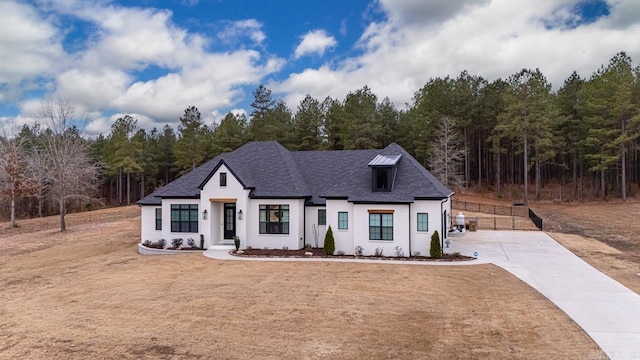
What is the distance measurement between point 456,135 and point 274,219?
33168mm

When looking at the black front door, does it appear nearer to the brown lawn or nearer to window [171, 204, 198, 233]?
window [171, 204, 198, 233]

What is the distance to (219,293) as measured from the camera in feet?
45.4

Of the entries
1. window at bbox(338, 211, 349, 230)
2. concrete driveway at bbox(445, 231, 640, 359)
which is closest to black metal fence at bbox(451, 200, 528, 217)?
concrete driveway at bbox(445, 231, 640, 359)

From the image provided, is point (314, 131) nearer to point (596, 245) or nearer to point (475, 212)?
point (475, 212)

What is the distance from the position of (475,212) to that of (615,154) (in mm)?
21344

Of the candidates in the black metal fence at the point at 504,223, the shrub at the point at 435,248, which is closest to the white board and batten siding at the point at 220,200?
the shrub at the point at 435,248

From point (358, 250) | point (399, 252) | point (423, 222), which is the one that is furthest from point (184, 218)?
point (423, 222)

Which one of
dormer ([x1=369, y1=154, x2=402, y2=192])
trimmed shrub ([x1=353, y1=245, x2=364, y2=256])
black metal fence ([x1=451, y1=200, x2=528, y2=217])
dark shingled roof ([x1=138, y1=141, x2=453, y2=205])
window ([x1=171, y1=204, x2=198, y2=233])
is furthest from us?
black metal fence ([x1=451, y1=200, x2=528, y2=217])

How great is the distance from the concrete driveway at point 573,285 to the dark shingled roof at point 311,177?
423 centimetres

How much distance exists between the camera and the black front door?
23656mm

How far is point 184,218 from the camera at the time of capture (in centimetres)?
2373

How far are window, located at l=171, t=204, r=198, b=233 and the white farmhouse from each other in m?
0.06

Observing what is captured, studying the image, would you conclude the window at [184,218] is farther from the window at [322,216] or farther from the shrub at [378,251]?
the shrub at [378,251]

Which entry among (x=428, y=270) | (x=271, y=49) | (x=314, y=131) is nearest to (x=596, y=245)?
(x=428, y=270)
